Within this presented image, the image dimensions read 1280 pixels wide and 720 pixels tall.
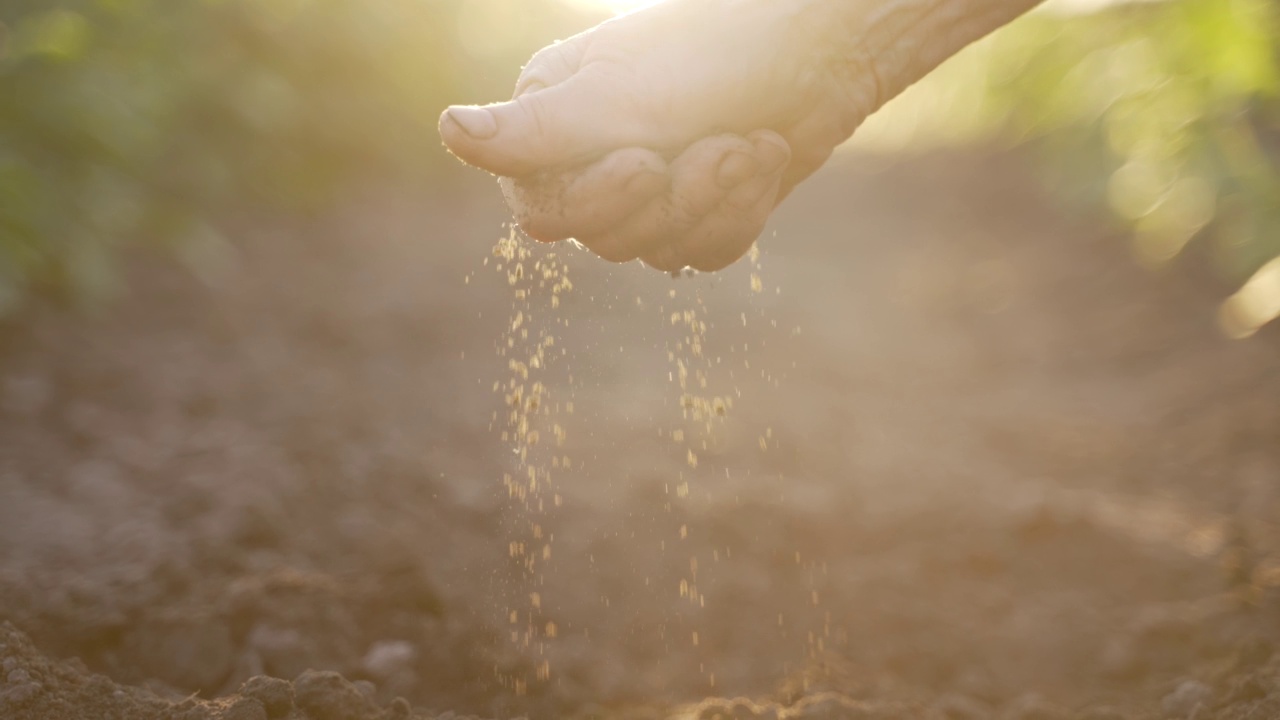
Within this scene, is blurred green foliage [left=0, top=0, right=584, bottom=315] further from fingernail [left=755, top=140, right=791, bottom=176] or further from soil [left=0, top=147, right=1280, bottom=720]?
fingernail [left=755, top=140, right=791, bottom=176]

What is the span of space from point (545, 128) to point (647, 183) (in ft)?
0.72

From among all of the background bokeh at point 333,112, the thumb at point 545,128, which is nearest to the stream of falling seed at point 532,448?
the thumb at point 545,128

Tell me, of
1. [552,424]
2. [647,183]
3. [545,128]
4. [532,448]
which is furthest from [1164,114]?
[545,128]

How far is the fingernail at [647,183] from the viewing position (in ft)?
5.76

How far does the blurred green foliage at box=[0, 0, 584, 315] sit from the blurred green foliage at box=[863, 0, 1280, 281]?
4.15m

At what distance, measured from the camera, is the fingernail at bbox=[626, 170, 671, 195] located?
5.76 ft

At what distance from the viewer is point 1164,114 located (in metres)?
5.38

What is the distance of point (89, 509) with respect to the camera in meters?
2.57

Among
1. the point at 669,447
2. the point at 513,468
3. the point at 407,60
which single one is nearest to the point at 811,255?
the point at 407,60

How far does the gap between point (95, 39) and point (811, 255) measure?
4490 millimetres

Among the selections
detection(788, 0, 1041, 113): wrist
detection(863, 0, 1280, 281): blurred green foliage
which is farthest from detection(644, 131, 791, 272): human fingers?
detection(863, 0, 1280, 281): blurred green foliage

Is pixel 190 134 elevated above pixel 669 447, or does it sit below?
above

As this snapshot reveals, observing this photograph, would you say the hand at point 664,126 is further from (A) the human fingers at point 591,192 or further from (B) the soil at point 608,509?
(B) the soil at point 608,509

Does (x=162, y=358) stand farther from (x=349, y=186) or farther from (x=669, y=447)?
(x=349, y=186)
